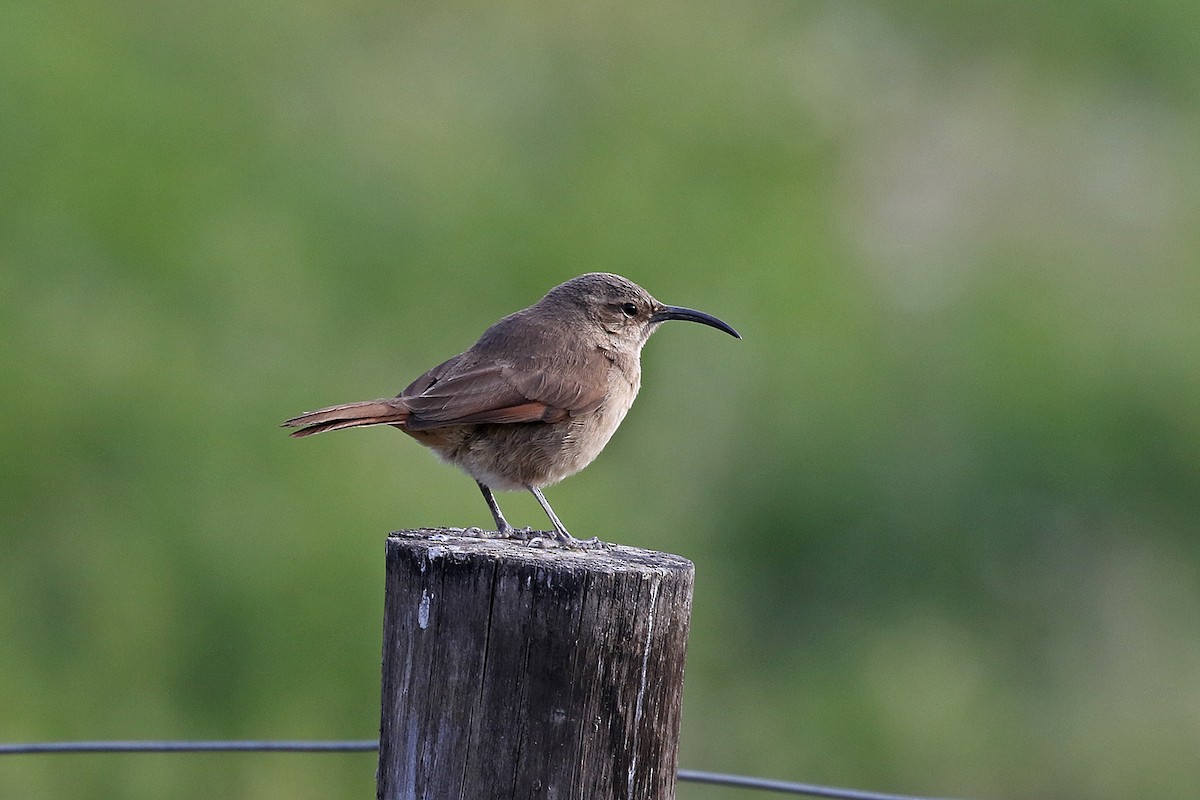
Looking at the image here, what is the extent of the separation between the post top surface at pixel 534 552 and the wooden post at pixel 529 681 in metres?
0.01

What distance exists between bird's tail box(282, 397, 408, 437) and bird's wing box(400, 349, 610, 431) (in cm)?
5

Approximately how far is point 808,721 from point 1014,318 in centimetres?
434

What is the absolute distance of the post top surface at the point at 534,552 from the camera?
3.36 meters

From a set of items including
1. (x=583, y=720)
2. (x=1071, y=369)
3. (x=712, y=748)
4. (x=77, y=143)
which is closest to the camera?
(x=583, y=720)

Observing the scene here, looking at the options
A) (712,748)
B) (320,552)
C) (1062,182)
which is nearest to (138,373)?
(320,552)

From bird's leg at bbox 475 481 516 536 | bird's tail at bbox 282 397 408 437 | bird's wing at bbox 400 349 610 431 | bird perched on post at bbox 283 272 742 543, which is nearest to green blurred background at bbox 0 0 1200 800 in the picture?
bird's leg at bbox 475 481 516 536

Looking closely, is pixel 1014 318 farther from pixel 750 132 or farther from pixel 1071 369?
pixel 750 132

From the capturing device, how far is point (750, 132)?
1274 centimetres

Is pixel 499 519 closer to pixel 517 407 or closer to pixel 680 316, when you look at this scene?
pixel 517 407

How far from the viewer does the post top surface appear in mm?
3363

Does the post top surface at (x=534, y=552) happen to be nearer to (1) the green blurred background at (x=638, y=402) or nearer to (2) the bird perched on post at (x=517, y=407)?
(2) the bird perched on post at (x=517, y=407)

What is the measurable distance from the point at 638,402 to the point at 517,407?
210 inches

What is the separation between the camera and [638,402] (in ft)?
33.8

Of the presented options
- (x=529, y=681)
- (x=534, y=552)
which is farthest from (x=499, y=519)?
(x=529, y=681)
